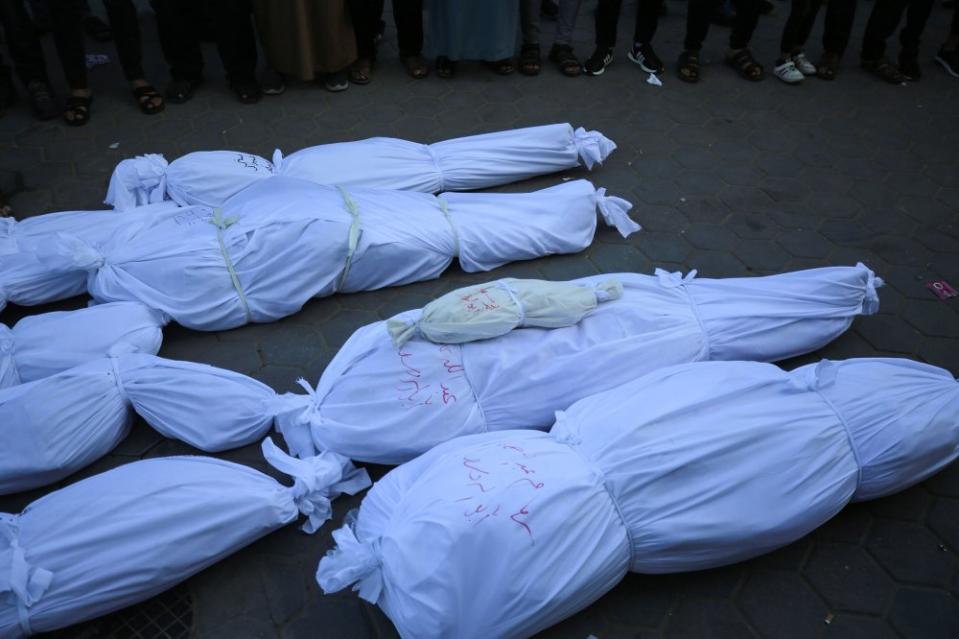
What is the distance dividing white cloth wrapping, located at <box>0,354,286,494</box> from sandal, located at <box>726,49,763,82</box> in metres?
4.59

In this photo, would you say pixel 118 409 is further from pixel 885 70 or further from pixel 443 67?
pixel 885 70

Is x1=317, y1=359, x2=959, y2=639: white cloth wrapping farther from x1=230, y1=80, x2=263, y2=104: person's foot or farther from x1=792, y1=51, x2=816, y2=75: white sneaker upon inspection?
x1=792, y1=51, x2=816, y2=75: white sneaker

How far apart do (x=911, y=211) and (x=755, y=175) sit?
91 cm

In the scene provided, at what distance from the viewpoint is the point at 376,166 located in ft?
12.2

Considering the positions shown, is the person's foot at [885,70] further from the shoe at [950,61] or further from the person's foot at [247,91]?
the person's foot at [247,91]

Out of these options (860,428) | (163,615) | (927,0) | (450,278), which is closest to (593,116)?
(450,278)

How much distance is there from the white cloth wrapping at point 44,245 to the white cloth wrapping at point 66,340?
0.99 feet

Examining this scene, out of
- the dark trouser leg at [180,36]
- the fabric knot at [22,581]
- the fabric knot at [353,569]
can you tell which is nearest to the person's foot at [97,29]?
the dark trouser leg at [180,36]

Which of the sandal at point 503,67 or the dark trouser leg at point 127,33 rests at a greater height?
the dark trouser leg at point 127,33

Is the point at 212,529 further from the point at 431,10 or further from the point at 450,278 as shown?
the point at 431,10

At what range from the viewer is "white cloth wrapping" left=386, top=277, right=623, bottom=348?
2504 millimetres

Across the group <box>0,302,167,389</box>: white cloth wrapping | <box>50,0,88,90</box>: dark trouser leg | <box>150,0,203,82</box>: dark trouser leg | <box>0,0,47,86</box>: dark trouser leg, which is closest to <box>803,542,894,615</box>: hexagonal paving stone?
<box>0,302,167,389</box>: white cloth wrapping

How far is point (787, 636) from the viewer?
223cm

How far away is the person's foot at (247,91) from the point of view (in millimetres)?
4871
